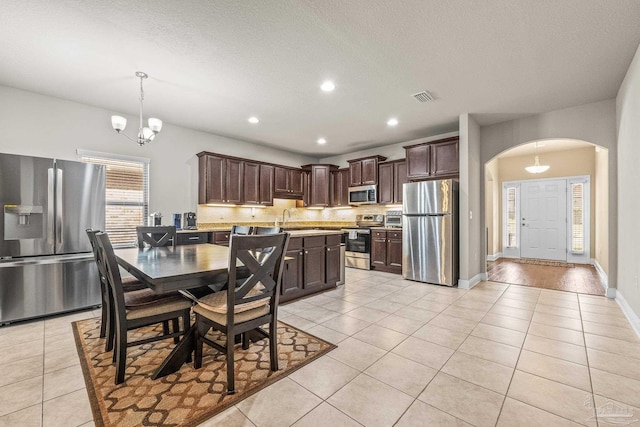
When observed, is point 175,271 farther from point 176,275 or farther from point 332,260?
point 332,260

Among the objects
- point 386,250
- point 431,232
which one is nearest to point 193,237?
point 386,250

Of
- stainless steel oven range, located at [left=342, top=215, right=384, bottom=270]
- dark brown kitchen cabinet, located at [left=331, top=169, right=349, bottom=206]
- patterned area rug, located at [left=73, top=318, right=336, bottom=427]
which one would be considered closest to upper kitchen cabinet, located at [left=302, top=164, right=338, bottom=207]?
dark brown kitchen cabinet, located at [left=331, top=169, right=349, bottom=206]

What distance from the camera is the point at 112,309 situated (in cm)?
221

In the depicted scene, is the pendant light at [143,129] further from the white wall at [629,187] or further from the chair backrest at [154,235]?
the white wall at [629,187]

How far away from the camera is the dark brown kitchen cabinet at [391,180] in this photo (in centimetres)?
587

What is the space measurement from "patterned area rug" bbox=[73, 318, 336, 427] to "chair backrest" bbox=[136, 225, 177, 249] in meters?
1.01

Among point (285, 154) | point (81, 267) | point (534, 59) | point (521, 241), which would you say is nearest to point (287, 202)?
point (285, 154)

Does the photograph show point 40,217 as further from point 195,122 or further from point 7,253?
point 195,122

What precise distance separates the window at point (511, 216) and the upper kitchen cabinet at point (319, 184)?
16.2 ft

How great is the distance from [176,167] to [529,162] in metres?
8.46

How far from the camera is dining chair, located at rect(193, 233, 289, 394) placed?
1771mm

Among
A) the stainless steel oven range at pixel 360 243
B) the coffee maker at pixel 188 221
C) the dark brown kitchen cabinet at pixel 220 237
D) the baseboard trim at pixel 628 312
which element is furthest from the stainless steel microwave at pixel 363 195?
the baseboard trim at pixel 628 312

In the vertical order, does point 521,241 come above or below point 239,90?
below

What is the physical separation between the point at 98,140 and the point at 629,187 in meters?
6.75
